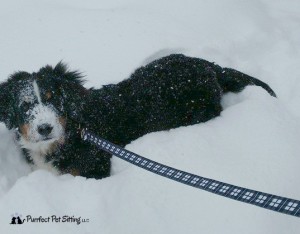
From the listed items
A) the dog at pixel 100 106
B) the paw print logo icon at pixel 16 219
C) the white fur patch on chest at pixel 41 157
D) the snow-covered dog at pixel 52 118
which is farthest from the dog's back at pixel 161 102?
the paw print logo icon at pixel 16 219

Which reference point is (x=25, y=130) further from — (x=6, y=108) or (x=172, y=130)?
(x=172, y=130)

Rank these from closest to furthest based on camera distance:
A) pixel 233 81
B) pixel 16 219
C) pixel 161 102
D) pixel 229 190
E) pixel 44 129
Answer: pixel 229 190, pixel 16 219, pixel 44 129, pixel 161 102, pixel 233 81

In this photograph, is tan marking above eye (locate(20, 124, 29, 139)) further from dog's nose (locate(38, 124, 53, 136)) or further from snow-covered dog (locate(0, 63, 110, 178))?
dog's nose (locate(38, 124, 53, 136))

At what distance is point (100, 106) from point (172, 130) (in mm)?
785

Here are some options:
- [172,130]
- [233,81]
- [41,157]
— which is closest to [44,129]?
[41,157]

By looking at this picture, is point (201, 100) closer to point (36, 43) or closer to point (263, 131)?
point (263, 131)

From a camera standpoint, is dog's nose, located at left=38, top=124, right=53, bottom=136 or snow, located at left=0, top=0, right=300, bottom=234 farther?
dog's nose, located at left=38, top=124, right=53, bottom=136

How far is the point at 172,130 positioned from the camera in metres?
2.82

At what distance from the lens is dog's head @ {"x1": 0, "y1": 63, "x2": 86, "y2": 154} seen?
107 inches

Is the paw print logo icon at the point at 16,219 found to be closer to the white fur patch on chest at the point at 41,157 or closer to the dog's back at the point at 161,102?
the white fur patch on chest at the point at 41,157

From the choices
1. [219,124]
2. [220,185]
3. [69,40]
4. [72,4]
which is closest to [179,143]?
[219,124]

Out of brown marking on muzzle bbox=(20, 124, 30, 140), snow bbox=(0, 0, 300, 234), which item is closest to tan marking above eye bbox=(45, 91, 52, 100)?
brown marking on muzzle bbox=(20, 124, 30, 140)

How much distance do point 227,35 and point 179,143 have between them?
2.36m

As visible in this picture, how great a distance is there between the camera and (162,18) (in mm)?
4504
